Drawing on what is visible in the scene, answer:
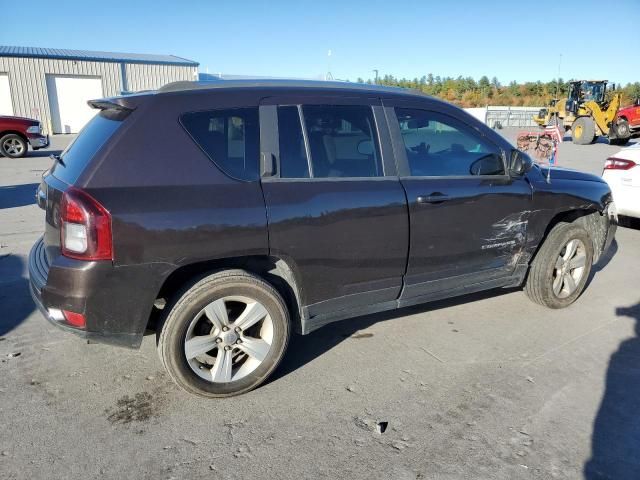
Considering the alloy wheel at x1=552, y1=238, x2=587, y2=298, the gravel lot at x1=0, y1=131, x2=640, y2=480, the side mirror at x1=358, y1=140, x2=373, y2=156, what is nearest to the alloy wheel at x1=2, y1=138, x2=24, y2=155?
the gravel lot at x1=0, y1=131, x2=640, y2=480

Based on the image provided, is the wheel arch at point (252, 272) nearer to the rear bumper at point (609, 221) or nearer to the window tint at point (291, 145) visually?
the window tint at point (291, 145)

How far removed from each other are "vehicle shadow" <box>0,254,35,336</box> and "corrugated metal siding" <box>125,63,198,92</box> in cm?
2602

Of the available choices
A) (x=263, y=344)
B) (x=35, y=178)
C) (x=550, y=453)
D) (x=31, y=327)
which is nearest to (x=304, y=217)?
(x=263, y=344)

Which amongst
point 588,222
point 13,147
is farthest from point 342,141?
point 13,147

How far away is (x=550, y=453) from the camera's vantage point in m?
2.60

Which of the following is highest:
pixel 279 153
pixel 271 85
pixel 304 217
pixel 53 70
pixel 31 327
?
pixel 53 70

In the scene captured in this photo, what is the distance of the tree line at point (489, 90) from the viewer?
6366 centimetres

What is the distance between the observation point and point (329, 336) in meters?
3.92

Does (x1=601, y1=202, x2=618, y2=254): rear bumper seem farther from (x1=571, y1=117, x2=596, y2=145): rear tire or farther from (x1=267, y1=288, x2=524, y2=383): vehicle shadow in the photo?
(x1=571, y1=117, x2=596, y2=145): rear tire

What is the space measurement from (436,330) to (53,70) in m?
30.1

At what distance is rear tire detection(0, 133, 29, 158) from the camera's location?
15.4 m

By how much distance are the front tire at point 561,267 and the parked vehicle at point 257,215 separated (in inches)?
22.6

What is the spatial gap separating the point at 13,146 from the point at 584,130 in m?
23.7

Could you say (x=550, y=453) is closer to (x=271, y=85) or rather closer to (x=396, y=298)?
(x=396, y=298)
